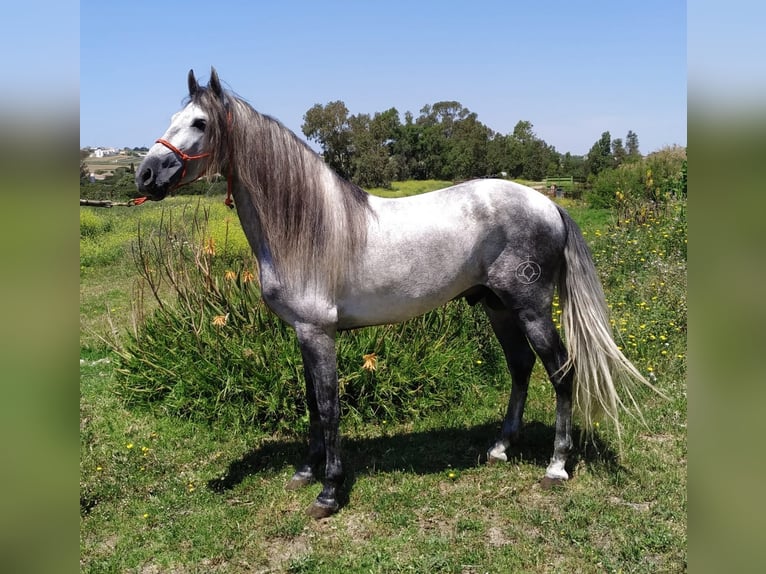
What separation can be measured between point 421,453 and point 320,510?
983 millimetres

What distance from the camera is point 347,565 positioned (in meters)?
2.74

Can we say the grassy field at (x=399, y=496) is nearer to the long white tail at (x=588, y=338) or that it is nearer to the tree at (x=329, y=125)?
the long white tail at (x=588, y=338)

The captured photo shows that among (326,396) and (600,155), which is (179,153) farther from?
(600,155)

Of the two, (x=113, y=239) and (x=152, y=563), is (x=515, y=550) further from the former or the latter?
(x=113, y=239)

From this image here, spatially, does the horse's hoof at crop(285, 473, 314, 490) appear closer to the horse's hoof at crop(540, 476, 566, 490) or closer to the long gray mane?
the long gray mane

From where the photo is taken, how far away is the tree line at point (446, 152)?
49.2 feet

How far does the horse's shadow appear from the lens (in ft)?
11.9

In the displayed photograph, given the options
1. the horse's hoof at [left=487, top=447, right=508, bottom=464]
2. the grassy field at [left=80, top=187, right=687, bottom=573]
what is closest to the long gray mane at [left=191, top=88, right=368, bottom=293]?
the grassy field at [left=80, top=187, right=687, bottom=573]

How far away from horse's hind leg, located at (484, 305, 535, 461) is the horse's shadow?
0.38ft

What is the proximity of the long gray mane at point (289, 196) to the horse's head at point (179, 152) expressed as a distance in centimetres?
8

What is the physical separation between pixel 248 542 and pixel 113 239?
12.1 meters

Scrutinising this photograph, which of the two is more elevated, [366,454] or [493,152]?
[493,152]
